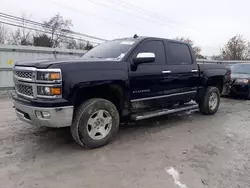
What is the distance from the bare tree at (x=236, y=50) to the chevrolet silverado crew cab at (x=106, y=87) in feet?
119

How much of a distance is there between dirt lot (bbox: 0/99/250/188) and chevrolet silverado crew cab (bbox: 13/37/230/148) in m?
0.44

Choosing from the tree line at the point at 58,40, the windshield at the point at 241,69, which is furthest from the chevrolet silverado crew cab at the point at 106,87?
the tree line at the point at 58,40

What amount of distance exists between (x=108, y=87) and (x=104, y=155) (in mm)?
1124

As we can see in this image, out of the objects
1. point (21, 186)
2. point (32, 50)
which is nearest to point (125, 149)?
point (21, 186)

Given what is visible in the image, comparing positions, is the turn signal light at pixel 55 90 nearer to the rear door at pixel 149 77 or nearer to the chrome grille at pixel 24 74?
the chrome grille at pixel 24 74

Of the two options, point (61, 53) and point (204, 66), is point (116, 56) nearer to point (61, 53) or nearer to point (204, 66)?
point (204, 66)

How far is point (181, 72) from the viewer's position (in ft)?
16.5

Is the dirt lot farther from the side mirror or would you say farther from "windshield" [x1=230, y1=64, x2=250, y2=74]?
"windshield" [x1=230, y1=64, x2=250, y2=74]

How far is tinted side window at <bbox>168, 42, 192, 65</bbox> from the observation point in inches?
196

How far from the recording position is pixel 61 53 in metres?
9.54

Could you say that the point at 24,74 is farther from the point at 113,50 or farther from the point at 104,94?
the point at 113,50

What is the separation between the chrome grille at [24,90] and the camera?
3364mm

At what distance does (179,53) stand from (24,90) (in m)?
3.52

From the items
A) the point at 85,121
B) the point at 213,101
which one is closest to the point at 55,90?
the point at 85,121
